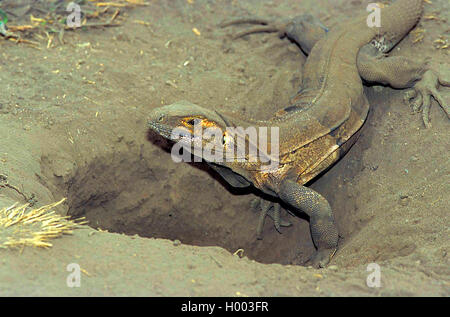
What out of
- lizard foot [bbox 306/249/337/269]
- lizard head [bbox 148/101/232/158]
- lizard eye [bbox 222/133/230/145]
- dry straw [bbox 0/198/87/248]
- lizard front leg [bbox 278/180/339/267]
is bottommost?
lizard foot [bbox 306/249/337/269]

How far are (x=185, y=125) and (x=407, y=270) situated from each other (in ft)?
7.64

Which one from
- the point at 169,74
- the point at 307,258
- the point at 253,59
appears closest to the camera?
the point at 307,258

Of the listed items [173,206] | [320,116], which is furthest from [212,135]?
[173,206]

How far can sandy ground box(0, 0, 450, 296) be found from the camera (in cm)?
363

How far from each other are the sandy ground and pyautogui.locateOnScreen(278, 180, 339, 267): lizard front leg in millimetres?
218

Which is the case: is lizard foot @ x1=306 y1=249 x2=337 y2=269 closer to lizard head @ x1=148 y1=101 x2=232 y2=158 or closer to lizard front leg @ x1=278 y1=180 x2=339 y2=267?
lizard front leg @ x1=278 y1=180 x2=339 y2=267

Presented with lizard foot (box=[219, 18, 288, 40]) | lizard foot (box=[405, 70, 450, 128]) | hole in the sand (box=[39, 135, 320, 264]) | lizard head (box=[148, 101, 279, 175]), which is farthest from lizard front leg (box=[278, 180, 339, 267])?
lizard foot (box=[219, 18, 288, 40])

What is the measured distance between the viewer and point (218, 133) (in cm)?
483

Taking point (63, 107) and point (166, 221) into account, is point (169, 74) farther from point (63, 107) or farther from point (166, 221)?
point (166, 221)

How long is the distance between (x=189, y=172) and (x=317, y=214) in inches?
69.5

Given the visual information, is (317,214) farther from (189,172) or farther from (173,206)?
(173,206)

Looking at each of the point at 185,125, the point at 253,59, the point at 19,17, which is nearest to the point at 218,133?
the point at 185,125
